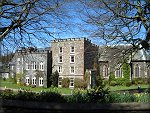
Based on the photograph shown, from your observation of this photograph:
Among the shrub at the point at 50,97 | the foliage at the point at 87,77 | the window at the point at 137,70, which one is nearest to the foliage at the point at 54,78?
the foliage at the point at 87,77

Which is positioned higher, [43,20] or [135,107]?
[43,20]

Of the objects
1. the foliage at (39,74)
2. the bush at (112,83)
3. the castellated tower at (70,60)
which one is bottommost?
the bush at (112,83)

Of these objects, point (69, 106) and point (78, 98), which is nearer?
point (69, 106)

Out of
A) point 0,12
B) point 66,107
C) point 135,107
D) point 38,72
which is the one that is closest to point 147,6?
point 135,107

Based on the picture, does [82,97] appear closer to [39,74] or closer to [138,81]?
[138,81]

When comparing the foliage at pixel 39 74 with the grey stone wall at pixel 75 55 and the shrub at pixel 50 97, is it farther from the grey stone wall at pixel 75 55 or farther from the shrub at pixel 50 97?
the shrub at pixel 50 97

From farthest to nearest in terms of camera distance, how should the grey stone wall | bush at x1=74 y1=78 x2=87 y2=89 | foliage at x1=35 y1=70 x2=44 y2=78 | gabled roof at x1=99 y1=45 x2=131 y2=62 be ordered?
1. foliage at x1=35 y1=70 x2=44 y2=78
2. the grey stone wall
3. bush at x1=74 y1=78 x2=87 y2=89
4. gabled roof at x1=99 y1=45 x2=131 y2=62

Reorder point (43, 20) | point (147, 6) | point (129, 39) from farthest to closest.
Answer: point (129, 39)
point (147, 6)
point (43, 20)

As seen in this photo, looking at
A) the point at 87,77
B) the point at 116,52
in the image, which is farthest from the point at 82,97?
the point at 87,77

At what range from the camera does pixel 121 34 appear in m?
16.0

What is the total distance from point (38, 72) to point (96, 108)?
46.4 metres

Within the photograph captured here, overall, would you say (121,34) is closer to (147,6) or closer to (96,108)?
(147,6)

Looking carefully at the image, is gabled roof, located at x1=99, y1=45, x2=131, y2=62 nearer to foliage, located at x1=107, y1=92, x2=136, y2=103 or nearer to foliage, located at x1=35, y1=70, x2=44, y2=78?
foliage, located at x1=107, y1=92, x2=136, y2=103

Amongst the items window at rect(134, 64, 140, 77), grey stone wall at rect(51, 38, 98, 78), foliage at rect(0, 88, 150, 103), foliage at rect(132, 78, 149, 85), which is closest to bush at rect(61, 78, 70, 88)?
grey stone wall at rect(51, 38, 98, 78)
